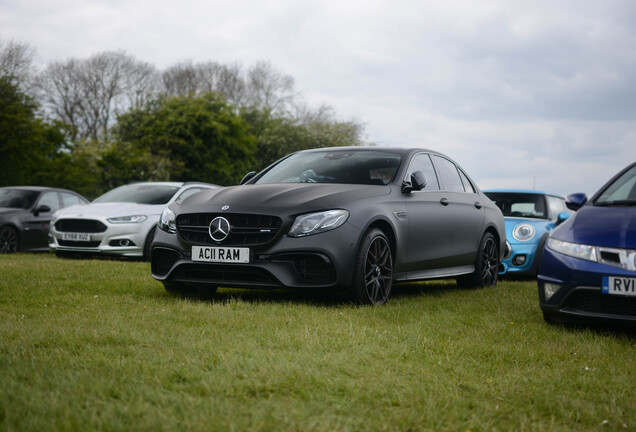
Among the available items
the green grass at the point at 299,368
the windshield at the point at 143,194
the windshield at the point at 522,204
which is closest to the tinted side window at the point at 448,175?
the green grass at the point at 299,368

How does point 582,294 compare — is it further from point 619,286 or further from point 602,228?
point 602,228

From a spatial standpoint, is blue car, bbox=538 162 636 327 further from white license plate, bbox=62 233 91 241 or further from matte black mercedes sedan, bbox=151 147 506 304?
white license plate, bbox=62 233 91 241

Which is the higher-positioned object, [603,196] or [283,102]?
[283,102]

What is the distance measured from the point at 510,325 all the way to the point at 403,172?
2.15 m

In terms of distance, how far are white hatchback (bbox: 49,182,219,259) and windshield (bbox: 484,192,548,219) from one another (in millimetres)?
4746

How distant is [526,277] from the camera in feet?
38.3

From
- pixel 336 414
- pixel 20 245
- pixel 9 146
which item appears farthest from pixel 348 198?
pixel 9 146

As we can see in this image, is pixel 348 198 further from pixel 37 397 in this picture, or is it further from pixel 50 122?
pixel 50 122

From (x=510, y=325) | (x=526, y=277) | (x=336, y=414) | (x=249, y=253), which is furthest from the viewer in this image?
(x=526, y=277)

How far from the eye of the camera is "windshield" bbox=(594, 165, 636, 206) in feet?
20.4

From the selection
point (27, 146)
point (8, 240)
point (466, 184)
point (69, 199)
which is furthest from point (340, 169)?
point (27, 146)

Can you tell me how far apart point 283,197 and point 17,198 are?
382 inches

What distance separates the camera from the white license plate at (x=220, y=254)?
254 inches

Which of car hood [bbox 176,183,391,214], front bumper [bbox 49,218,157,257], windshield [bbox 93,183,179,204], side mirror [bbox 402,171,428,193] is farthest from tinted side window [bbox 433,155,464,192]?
windshield [bbox 93,183,179,204]
